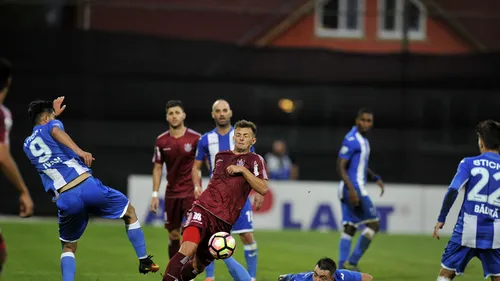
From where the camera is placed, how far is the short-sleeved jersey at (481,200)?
8516 millimetres

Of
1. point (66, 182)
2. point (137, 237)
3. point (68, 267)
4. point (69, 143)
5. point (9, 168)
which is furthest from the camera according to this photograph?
point (137, 237)

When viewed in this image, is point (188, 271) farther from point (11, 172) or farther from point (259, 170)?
point (11, 172)

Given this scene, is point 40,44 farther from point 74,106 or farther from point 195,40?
point 195,40

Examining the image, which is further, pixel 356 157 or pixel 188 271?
pixel 356 157

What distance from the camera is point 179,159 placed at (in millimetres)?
10914

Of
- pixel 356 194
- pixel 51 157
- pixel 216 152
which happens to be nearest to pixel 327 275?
pixel 216 152

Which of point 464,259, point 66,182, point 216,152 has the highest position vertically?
point 216,152

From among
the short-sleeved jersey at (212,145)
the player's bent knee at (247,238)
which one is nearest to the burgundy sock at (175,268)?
the player's bent knee at (247,238)

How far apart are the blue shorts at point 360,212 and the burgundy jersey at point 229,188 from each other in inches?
163

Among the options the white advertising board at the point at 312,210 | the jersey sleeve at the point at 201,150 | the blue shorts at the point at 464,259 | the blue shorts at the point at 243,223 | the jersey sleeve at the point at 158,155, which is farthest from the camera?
the white advertising board at the point at 312,210

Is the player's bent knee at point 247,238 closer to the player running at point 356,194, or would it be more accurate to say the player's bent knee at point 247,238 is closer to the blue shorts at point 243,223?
the blue shorts at point 243,223

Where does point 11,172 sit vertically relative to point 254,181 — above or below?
above

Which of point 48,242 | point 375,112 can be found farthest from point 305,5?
point 48,242

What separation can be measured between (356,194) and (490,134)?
3.96m
